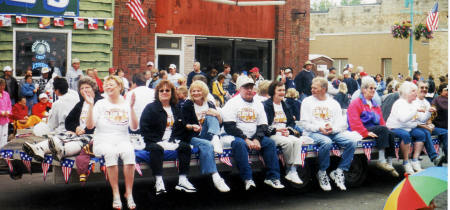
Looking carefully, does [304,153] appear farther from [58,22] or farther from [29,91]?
[58,22]

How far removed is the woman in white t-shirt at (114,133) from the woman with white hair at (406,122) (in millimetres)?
4753

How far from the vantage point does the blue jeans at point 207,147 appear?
799cm

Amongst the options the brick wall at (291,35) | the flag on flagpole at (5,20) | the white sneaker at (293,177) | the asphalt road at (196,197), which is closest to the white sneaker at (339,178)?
the asphalt road at (196,197)

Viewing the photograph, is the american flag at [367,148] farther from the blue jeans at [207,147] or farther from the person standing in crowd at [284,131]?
the blue jeans at [207,147]

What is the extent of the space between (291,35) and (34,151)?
56.4ft

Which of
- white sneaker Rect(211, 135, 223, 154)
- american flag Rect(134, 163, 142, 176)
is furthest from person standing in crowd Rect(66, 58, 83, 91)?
american flag Rect(134, 163, 142, 176)

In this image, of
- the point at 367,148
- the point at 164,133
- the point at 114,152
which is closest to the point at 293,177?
the point at 367,148

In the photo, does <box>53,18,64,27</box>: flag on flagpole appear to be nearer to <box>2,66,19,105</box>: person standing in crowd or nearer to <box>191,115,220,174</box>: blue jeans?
<box>2,66,19,105</box>: person standing in crowd

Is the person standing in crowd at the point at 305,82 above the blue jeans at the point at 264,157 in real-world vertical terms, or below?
above

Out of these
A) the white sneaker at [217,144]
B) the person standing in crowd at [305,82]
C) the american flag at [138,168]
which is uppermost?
the person standing in crowd at [305,82]

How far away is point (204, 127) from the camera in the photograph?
341 inches

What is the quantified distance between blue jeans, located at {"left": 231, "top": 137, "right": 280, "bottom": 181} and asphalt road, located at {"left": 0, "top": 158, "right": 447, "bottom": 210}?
0.42 metres

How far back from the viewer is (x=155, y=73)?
1719 cm

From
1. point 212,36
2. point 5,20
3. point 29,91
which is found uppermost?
point 212,36
